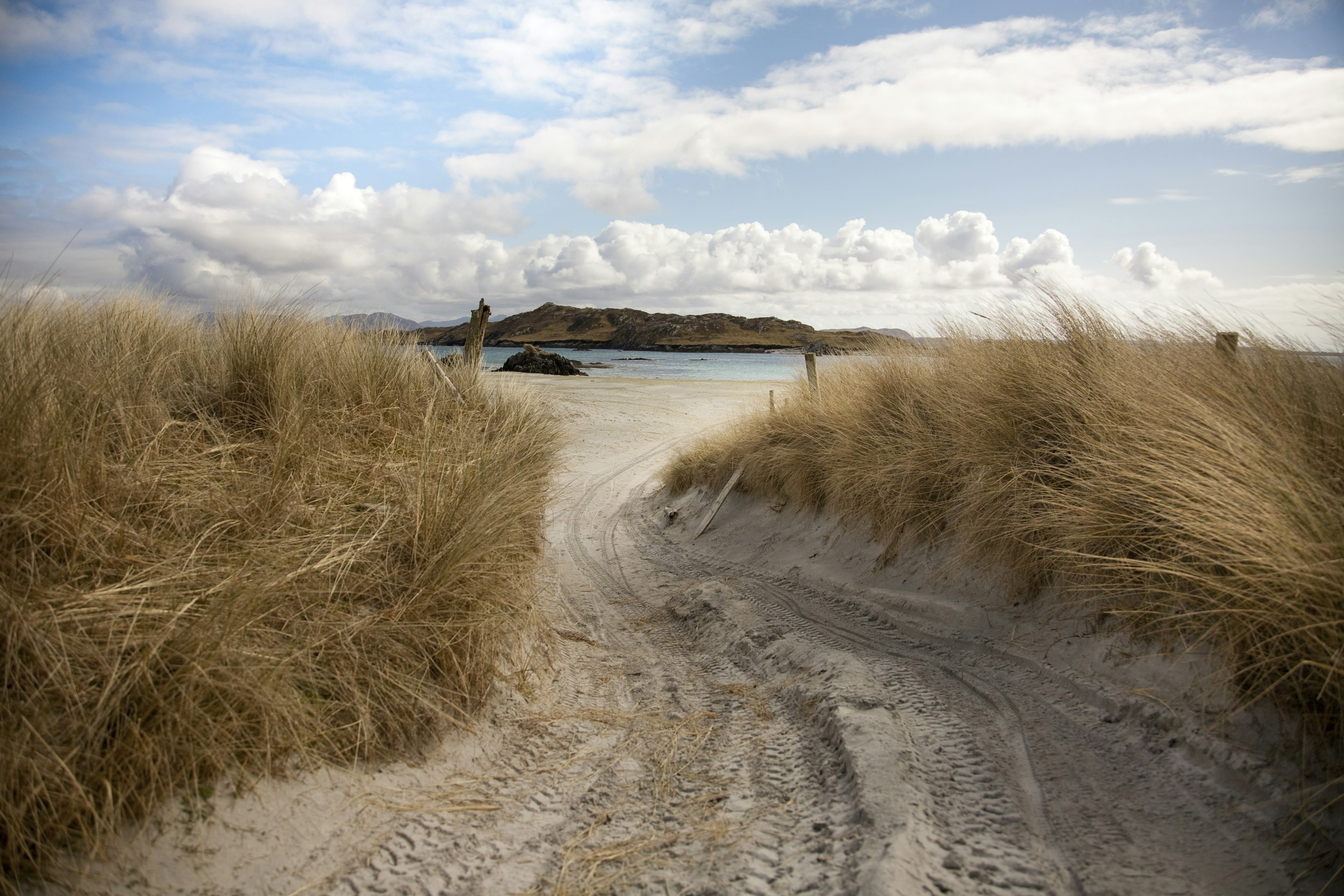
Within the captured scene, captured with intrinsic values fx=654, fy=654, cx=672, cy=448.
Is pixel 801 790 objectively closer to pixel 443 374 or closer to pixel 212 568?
pixel 212 568

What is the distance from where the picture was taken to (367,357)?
596 centimetres

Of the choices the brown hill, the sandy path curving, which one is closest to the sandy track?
the sandy path curving

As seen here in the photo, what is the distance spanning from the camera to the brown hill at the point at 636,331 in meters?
92.1

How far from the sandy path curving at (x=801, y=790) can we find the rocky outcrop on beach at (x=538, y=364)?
31.3 m

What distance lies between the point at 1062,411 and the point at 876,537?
2061 millimetres

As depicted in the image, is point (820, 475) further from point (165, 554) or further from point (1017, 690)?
point (165, 554)

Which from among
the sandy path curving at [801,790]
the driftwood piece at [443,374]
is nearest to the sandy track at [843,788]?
the sandy path curving at [801,790]

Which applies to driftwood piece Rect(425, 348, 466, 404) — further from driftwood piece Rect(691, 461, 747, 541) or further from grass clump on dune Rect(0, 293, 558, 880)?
driftwood piece Rect(691, 461, 747, 541)

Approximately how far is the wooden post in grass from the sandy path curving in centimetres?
407

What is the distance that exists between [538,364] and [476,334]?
28.2 m

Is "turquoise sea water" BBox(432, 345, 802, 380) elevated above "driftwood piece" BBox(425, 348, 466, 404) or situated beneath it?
elevated above

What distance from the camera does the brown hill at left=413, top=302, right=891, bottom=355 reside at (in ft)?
302

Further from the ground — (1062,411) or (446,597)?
(1062,411)

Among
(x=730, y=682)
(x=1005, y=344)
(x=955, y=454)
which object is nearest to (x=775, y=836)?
(x=730, y=682)
